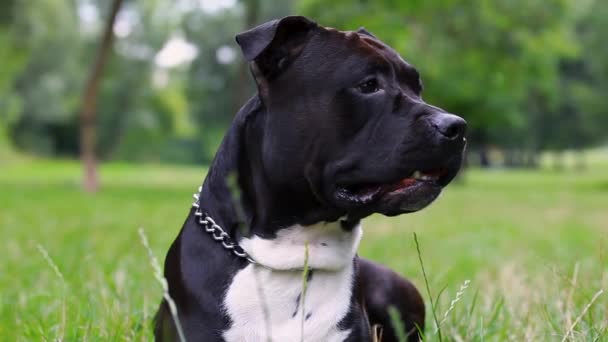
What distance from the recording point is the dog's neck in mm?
2199

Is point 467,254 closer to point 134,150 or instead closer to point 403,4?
point 403,4

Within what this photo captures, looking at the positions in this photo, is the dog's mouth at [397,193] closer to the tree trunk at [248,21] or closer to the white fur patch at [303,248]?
the white fur patch at [303,248]

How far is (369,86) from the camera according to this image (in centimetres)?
218

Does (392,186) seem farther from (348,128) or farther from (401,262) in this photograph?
(401,262)

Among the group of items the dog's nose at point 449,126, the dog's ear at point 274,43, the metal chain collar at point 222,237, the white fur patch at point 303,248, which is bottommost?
the white fur patch at point 303,248

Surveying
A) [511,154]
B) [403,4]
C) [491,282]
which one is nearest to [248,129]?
[491,282]

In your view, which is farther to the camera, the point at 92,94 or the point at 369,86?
the point at 92,94

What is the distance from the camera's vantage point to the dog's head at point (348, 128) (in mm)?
2037

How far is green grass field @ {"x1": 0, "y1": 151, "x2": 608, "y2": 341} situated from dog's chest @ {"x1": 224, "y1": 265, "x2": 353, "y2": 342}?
1.04ft

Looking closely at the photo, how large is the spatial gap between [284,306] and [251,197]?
0.36 metres

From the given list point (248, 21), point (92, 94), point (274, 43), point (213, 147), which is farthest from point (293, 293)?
point (213, 147)

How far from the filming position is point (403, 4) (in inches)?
548

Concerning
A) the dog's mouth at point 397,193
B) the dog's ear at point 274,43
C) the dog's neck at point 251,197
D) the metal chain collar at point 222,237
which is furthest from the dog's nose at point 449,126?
the metal chain collar at point 222,237

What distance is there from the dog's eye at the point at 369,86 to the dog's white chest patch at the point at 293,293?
1.42 feet
